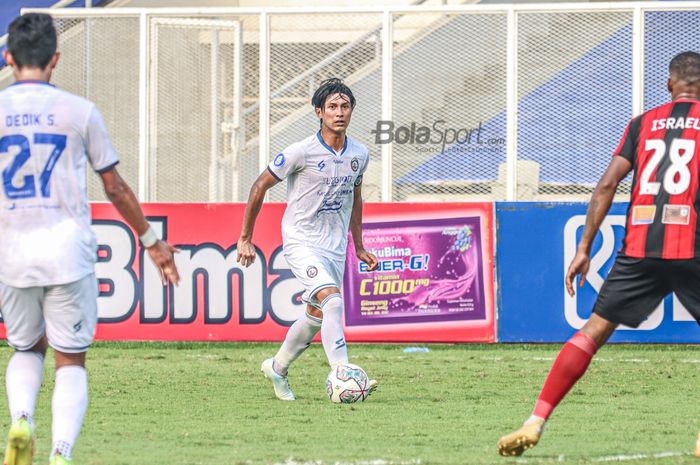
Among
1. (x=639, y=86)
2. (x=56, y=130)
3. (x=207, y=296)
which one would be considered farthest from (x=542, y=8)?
(x=56, y=130)

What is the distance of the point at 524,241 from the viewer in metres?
14.5

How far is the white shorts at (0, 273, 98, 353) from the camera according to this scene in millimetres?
6211

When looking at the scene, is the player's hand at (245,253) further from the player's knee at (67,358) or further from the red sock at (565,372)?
the player's knee at (67,358)

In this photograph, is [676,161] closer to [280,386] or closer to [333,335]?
[333,335]

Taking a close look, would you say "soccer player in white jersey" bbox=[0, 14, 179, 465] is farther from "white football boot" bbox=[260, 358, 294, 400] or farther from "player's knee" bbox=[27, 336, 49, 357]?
"white football boot" bbox=[260, 358, 294, 400]

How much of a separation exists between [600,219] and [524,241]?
7.33 metres

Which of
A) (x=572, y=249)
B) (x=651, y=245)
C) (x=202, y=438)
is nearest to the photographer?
(x=651, y=245)

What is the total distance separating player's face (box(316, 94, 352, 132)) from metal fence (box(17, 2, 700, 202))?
484 cm

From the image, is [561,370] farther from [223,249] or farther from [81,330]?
[223,249]

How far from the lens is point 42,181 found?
613 centimetres

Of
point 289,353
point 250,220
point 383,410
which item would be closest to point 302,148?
point 250,220

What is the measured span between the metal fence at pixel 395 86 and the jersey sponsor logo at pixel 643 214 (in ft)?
25.1

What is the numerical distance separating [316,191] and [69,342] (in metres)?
4.15

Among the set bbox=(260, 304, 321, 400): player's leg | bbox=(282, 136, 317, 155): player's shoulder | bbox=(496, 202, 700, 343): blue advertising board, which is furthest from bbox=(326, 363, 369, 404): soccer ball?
bbox=(496, 202, 700, 343): blue advertising board
